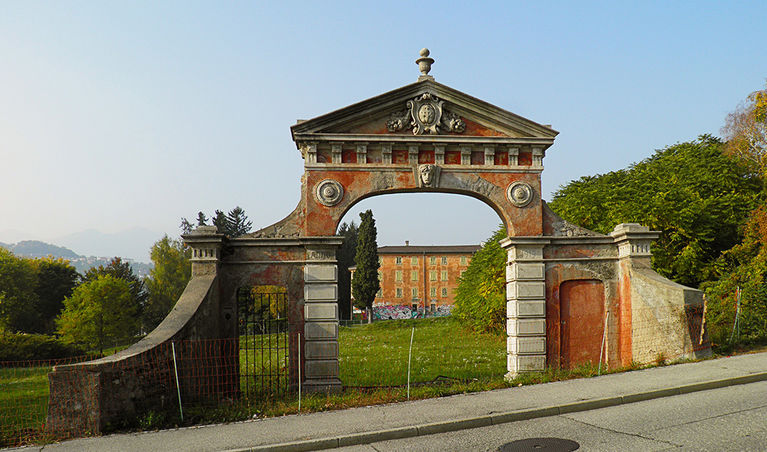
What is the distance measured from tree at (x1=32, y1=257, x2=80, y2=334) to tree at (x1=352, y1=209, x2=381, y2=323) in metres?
26.3

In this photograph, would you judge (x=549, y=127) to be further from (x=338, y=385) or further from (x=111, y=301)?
(x=111, y=301)

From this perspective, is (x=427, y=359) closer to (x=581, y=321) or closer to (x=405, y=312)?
(x=581, y=321)

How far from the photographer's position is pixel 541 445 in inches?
319

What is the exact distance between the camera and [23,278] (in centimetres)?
5200

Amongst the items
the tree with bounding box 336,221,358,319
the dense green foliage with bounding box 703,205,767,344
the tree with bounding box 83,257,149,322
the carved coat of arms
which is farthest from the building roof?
the carved coat of arms

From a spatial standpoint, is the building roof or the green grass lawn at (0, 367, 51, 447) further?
the building roof

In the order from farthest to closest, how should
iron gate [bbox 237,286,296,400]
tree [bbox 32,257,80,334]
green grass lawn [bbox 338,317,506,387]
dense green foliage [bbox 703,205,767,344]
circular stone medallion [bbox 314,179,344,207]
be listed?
tree [bbox 32,257,80,334], green grass lawn [bbox 338,317,506,387], dense green foliage [bbox 703,205,767,344], circular stone medallion [bbox 314,179,344,207], iron gate [bbox 237,286,296,400]

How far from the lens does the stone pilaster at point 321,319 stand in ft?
44.8

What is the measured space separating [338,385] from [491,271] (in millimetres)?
17870

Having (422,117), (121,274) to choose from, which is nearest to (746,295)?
(422,117)

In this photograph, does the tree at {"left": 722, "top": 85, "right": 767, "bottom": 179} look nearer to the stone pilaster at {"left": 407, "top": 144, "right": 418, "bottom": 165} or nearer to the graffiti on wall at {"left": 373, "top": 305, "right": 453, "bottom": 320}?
the stone pilaster at {"left": 407, "top": 144, "right": 418, "bottom": 165}

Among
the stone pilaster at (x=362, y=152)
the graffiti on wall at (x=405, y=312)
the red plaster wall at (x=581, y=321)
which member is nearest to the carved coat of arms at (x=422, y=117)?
the stone pilaster at (x=362, y=152)

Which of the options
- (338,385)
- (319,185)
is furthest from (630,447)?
(319,185)

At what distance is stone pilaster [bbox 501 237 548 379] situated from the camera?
575 inches
